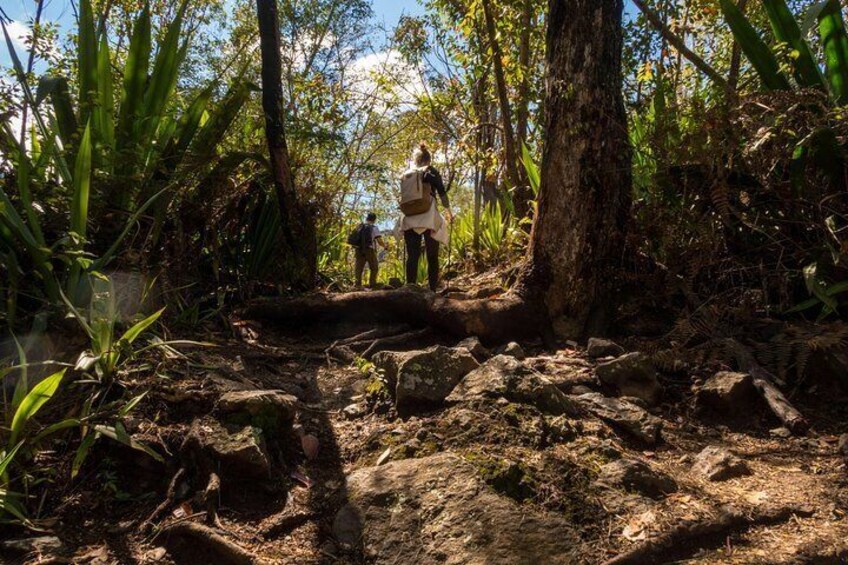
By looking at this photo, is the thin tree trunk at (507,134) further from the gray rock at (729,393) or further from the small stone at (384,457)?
the small stone at (384,457)

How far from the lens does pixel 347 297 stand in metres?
4.30

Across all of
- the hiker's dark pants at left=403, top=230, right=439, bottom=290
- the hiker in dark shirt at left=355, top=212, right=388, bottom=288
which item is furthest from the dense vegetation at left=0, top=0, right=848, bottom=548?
the hiker in dark shirt at left=355, top=212, right=388, bottom=288

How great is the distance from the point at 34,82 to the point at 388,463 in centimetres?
370

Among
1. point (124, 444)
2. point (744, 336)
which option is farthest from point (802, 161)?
point (124, 444)

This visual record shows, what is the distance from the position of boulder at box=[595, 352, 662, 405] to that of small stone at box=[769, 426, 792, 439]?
51 cm

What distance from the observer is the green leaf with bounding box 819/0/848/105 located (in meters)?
3.42

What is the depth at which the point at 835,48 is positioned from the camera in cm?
348

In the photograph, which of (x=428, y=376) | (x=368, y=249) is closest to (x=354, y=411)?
(x=428, y=376)

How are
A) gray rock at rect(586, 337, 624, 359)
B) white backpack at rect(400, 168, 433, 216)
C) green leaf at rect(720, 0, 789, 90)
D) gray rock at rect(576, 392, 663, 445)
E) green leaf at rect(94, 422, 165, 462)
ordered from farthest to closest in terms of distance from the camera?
white backpack at rect(400, 168, 433, 216) → green leaf at rect(720, 0, 789, 90) → gray rock at rect(586, 337, 624, 359) → gray rock at rect(576, 392, 663, 445) → green leaf at rect(94, 422, 165, 462)

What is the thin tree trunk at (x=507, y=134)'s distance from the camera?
6.51 meters

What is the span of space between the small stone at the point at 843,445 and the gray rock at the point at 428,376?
5.06ft

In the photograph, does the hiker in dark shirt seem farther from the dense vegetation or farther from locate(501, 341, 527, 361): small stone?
locate(501, 341, 527, 361): small stone

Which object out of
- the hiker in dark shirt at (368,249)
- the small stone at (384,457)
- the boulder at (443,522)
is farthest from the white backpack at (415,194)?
the boulder at (443,522)

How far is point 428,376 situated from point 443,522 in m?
0.87
